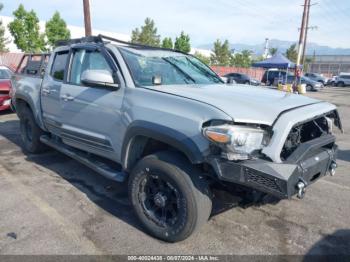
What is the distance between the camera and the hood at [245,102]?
2.64 meters

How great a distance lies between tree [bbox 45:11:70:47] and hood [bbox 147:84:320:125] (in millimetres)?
28786

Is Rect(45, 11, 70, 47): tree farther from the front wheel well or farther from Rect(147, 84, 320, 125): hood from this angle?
Rect(147, 84, 320, 125): hood

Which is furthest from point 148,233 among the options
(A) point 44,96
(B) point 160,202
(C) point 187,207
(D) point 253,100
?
(A) point 44,96

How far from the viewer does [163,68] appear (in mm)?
3801

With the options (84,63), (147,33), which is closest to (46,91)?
(84,63)

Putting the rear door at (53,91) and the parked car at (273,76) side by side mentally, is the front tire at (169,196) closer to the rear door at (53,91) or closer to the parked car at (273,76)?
the rear door at (53,91)

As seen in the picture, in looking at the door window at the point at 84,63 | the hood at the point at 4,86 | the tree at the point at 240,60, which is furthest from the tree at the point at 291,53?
the door window at the point at 84,63

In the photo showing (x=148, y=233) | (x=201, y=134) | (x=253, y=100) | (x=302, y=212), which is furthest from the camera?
(x=302, y=212)

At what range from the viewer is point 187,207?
2793mm

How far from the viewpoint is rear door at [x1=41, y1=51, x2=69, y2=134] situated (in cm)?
453

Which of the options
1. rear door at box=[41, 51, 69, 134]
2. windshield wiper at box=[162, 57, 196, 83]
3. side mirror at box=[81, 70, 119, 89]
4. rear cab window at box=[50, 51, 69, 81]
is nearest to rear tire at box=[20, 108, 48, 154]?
rear door at box=[41, 51, 69, 134]

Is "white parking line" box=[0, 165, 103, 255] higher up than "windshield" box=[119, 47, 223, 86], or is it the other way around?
"windshield" box=[119, 47, 223, 86]

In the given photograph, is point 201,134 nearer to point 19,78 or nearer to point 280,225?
point 280,225

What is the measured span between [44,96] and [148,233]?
2.83 meters
